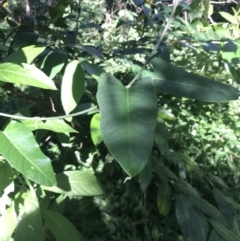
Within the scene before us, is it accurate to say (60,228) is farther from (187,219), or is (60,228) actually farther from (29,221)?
(187,219)

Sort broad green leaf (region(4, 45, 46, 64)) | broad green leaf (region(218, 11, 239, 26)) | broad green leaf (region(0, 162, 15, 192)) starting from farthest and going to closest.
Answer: broad green leaf (region(218, 11, 239, 26))
broad green leaf (region(4, 45, 46, 64))
broad green leaf (region(0, 162, 15, 192))

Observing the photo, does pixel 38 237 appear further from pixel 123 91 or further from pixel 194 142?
pixel 194 142

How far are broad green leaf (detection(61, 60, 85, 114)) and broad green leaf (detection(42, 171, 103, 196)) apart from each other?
0.24 metres

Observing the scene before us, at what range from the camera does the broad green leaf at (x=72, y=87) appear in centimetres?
91

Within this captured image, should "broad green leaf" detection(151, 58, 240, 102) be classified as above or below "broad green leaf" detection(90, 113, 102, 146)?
above

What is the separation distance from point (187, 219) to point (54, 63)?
0.56 meters

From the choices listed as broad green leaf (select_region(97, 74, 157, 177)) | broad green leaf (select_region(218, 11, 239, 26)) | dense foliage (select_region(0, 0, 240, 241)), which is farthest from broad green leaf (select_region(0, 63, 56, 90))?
broad green leaf (select_region(218, 11, 239, 26))

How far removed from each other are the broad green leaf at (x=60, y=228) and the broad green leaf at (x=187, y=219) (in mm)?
259

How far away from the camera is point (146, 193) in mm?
1786

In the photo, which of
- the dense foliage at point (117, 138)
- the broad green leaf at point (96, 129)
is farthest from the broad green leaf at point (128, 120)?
the broad green leaf at point (96, 129)

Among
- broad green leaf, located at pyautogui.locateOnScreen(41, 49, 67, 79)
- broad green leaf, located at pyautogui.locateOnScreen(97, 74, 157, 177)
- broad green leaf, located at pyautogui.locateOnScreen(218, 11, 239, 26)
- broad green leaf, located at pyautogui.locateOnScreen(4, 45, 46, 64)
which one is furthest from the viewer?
broad green leaf, located at pyautogui.locateOnScreen(218, 11, 239, 26)

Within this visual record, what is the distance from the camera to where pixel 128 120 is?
2.07 feet

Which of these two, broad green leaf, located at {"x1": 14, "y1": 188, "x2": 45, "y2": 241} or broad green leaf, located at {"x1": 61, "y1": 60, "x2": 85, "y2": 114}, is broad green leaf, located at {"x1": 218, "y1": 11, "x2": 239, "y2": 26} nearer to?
broad green leaf, located at {"x1": 61, "y1": 60, "x2": 85, "y2": 114}

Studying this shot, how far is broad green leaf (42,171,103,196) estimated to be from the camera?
1.03 meters
